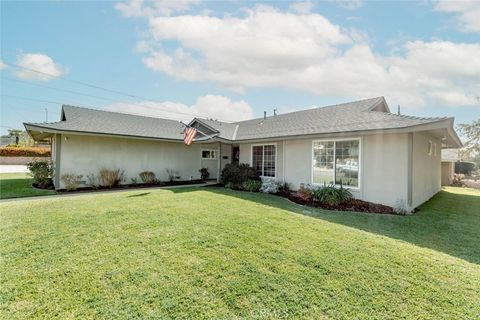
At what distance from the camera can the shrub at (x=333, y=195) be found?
8977 millimetres

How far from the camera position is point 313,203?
927 centimetres

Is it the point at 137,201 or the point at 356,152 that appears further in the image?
the point at 356,152

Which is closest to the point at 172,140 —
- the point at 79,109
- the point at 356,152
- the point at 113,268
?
the point at 79,109

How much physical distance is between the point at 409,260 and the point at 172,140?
13326 millimetres

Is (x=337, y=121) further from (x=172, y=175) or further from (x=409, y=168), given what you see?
(x=172, y=175)

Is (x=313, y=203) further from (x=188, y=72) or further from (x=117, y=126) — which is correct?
(x=188, y=72)

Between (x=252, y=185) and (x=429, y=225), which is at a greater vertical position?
(x=252, y=185)

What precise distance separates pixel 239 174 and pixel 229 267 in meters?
9.31

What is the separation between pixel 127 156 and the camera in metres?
13.8

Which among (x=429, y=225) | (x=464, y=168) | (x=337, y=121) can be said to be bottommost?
(x=429, y=225)

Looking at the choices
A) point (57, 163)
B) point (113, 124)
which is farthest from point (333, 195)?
point (57, 163)

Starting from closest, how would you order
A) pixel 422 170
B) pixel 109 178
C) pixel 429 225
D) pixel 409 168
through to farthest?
pixel 429 225 → pixel 409 168 → pixel 422 170 → pixel 109 178

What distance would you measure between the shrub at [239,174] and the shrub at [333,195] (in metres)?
4.39

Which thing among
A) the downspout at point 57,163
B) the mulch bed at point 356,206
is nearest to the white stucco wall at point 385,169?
the mulch bed at point 356,206
